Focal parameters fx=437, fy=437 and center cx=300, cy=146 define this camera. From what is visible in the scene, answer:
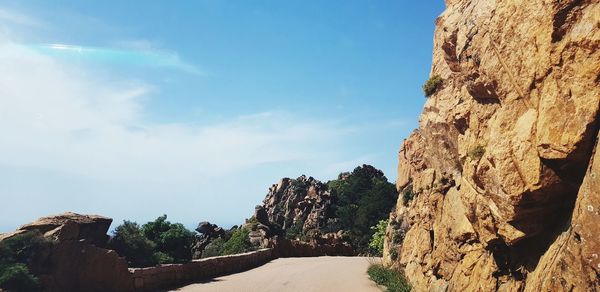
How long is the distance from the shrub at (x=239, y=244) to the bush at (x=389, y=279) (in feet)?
48.8

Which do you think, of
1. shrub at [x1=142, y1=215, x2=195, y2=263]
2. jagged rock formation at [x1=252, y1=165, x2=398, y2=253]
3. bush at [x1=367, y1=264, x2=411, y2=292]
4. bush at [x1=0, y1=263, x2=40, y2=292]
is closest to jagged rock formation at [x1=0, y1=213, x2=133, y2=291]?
bush at [x1=0, y1=263, x2=40, y2=292]

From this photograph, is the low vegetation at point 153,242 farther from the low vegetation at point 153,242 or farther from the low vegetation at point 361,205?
the low vegetation at point 361,205

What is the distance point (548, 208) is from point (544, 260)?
1.20 metres

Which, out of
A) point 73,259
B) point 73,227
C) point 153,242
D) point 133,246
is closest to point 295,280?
point 153,242

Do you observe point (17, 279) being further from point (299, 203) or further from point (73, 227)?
point (299, 203)

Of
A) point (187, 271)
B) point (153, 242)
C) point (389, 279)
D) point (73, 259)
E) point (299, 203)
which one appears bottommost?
point (389, 279)

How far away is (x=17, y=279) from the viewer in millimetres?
12977

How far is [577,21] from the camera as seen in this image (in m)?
9.27

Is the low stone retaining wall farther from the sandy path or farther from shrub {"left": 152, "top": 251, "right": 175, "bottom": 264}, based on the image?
the sandy path

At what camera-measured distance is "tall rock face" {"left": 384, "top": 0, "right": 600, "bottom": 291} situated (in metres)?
8.60

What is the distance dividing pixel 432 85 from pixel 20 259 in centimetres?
1731

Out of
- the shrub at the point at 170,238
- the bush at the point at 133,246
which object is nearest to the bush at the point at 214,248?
the shrub at the point at 170,238

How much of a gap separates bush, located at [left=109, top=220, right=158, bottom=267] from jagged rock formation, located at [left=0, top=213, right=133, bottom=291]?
1.89 metres

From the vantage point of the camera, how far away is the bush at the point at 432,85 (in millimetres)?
19703
